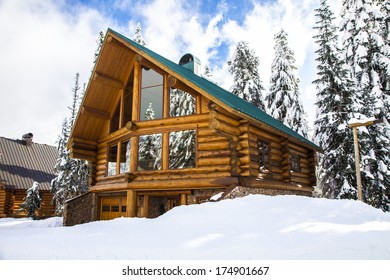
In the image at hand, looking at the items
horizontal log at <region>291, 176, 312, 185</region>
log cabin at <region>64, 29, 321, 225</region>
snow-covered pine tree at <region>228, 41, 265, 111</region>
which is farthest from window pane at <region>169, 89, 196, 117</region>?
snow-covered pine tree at <region>228, 41, 265, 111</region>

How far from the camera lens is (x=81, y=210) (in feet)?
54.1

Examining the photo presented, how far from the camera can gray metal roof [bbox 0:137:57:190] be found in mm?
29194

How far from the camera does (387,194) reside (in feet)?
63.0

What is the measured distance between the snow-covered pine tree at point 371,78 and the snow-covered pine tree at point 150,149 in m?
12.6

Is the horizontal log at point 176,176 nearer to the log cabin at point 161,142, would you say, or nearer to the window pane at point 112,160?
the log cabin at point 161,142

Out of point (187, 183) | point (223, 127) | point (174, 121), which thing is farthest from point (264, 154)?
point (174, 121)

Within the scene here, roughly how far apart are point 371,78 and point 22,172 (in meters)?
32.5

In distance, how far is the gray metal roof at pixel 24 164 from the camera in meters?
29.2

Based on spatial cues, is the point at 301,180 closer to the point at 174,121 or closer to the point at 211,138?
the point at 211,138

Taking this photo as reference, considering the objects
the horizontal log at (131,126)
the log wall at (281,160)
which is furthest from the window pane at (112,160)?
the log wall at (281,160)

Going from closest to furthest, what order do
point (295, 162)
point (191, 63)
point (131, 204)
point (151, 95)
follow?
point (131, 204) < point (151, 95) < point (295, 162) < point (191, 63)

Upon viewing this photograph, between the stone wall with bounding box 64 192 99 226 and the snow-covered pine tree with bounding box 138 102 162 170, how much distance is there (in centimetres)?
444
